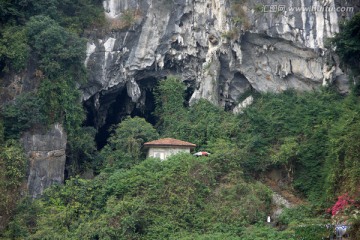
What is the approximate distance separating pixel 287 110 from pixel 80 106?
792cm

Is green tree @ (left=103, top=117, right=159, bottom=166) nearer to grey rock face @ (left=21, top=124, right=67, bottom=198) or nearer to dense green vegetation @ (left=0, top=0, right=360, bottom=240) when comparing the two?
dense green vegetation @ (left=0, top=0, right=360, bottom=240)

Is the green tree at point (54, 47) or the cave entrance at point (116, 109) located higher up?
the green tree at point (54, 47)

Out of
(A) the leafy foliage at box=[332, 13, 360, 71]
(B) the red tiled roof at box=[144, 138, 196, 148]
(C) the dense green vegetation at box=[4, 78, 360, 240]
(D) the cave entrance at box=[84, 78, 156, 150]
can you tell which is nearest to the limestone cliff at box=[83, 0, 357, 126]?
(D) the cave entrance at box=[84, 78, 156, 150]

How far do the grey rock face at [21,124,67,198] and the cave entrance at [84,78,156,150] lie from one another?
4417 millimetres

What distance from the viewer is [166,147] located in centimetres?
3200

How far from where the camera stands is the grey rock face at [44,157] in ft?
98.6

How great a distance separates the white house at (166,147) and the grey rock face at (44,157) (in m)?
3.30

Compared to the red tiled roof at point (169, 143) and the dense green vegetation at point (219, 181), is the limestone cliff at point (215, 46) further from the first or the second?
the red tiled roof at point (169, 143)

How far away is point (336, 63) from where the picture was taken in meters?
33.0

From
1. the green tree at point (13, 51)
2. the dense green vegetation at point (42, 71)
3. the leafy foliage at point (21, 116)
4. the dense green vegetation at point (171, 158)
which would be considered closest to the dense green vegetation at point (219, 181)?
the dense green vegetation at point (171, 158)

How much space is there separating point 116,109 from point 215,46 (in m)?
5.43

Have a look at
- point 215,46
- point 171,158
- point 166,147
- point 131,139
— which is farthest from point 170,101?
point 171,158

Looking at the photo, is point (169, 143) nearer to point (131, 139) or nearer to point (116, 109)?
point (131, 139)

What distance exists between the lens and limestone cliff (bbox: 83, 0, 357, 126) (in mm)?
33500
